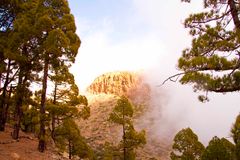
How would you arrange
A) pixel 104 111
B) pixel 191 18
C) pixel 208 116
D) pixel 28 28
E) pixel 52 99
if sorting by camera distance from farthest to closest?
pixel 208 116 < pixel 104 111 < pixel 52 99 < pixel 28 28 < pixel 191 18

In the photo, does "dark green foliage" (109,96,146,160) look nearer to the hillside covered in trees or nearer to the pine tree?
the hillside covered in trees

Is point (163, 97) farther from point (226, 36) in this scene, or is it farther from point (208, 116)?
point (226, 36)

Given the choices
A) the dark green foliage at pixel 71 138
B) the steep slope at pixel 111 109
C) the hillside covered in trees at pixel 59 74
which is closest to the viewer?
the hillside covered in trees at pixel 59 74

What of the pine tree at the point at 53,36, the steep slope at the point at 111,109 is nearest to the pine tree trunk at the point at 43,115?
the pine tree at the point at 53,36

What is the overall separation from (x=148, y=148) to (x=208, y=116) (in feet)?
179

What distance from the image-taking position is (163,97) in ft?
444

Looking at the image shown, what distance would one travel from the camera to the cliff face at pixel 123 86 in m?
139

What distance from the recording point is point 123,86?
14575 centimetres

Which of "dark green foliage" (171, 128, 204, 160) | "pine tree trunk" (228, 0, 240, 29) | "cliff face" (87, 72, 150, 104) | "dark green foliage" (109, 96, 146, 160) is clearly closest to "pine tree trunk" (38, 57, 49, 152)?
"dark green foliage" (109, 96, 146, 160)

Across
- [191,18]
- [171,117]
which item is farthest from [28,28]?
[171,117]

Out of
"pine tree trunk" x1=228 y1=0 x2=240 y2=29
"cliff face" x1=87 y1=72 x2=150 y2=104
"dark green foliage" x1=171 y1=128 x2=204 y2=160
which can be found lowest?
"dark green foliage" x1=171 y1=128 x2=204 y2=160

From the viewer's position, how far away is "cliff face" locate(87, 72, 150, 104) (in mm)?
138625

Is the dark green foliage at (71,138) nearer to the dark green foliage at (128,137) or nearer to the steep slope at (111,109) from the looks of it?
the dark green foliage at (128,137)

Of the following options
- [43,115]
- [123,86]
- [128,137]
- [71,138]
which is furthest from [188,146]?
[123,86]
